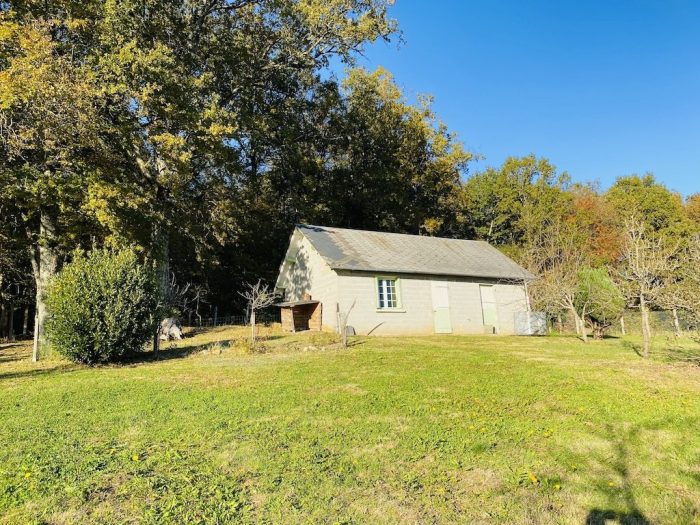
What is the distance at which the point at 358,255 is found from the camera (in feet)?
64.6

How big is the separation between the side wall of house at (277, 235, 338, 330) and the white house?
0.04 metres

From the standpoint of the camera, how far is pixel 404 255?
21.2 m

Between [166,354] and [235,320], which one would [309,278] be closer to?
[235,320]

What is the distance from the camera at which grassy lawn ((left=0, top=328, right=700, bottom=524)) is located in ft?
12.0

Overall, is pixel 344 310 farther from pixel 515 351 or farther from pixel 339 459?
pixel 339 459

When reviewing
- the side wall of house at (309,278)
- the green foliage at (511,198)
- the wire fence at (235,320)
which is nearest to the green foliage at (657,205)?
the green foliage at (511,198)

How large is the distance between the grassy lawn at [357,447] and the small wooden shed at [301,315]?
10.9m

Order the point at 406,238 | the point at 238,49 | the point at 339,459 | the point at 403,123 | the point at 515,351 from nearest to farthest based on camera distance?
the point at 339,459
the point at 515,351
the point at 238,49
the point at 406,238
the point at 403,123

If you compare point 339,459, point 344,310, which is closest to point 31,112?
point 344,310

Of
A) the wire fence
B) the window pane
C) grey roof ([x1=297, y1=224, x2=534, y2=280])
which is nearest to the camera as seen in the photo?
the window pane

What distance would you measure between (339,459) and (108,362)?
8.77 meters

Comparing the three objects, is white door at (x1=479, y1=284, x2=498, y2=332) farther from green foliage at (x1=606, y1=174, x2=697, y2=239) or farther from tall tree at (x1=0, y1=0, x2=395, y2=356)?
green foliage at (x1=606, y1=174, x2=697, y2=239)

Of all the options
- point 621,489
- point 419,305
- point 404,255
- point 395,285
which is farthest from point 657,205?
point 621,489

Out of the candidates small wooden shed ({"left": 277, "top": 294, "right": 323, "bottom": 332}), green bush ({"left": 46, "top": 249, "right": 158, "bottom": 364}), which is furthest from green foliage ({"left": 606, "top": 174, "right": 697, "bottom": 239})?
green bush ({"left": 46, "top": 249, "right": 158, "bottom": 364})
